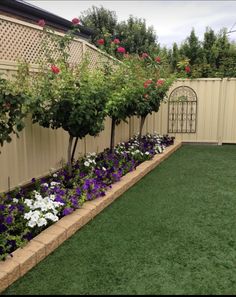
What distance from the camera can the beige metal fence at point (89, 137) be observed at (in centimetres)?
338

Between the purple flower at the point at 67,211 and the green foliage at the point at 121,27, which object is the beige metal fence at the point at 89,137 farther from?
the green foliage at the point at 121,27

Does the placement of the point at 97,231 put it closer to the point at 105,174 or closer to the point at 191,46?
the point at 105,174

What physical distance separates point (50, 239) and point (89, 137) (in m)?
2.80

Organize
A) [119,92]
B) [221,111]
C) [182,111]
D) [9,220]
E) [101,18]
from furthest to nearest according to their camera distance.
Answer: [101,18], [182,111], [221,111], [119,92], [9,220]

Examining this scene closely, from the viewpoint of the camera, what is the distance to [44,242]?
2.46 metres

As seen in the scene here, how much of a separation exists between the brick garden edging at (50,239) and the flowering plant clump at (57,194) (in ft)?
0.20

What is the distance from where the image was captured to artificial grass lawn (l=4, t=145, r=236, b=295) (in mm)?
2064

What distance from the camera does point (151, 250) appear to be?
2520 mm

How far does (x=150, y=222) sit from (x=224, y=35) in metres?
11.2

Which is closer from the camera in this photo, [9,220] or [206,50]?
[9,220]

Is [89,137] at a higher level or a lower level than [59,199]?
higher

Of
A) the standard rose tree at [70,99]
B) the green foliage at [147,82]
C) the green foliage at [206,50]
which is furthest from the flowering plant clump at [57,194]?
the green foliage at [206,50]

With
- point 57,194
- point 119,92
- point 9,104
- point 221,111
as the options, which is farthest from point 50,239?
point 221,111

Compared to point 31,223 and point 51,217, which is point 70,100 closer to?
point 51,217
